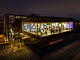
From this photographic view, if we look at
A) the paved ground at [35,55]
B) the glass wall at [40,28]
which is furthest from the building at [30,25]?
the paved ground at [35,55]

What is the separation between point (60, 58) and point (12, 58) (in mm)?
3207

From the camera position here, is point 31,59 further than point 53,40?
No

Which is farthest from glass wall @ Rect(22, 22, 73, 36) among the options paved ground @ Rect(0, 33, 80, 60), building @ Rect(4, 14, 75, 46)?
paved ground @ Rect(0, 33, 80, 60)

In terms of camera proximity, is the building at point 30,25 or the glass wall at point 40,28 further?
the glass wall at point 40,28

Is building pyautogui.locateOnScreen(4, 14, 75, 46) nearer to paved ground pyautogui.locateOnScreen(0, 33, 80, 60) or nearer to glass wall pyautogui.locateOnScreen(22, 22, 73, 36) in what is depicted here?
glass wall pyautogui.locateOnScreen(22, 22, 73, 36)

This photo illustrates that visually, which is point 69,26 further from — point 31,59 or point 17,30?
point 31,59

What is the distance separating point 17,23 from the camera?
884 cm

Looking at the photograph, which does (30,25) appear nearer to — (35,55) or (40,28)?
(40,28)

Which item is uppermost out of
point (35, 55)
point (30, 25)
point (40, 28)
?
point (30, 25)

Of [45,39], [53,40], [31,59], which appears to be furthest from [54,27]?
[31,59]

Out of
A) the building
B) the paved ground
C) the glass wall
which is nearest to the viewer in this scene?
the paved ground

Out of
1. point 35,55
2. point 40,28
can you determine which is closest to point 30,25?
point 40,28

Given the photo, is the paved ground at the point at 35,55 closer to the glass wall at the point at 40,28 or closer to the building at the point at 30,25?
the building at the point at 30,25

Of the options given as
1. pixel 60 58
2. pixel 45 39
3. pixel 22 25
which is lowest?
pixel 60 58
